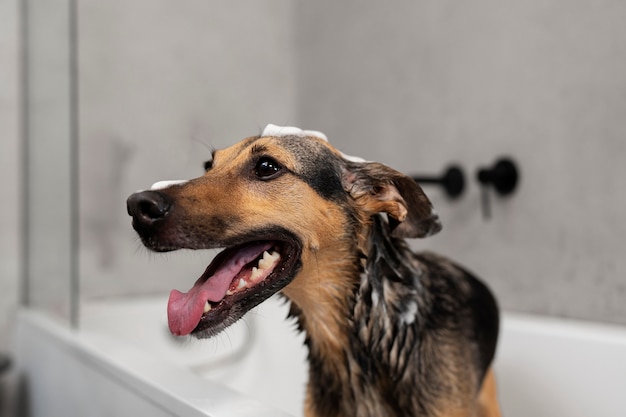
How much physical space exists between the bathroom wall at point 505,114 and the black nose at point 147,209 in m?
0.71

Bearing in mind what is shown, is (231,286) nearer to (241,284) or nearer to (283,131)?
(241,284)

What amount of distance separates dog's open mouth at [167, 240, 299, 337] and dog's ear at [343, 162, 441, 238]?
149 millimetres

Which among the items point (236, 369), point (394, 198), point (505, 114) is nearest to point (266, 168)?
point (394, 198)

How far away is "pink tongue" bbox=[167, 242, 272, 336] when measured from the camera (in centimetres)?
65

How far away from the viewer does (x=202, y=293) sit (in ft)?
2.18

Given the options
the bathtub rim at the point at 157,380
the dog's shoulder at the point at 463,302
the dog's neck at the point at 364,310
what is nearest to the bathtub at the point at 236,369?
the bathtub rim at the point at 157,380

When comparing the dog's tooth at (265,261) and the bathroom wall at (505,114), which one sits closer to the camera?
the dog's tooth at (265,261)

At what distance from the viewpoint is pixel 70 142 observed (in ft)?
4.78

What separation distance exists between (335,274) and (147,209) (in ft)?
1.04

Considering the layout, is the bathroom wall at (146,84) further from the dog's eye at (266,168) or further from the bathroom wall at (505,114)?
the dog's eye at (266,168)

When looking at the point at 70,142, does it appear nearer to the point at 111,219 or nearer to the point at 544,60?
the point at 111,219

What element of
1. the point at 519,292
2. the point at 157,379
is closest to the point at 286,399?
the point at 157,379

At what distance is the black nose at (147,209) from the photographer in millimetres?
618

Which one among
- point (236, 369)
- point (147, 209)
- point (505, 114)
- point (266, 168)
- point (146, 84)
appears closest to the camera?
point (147, 209)
